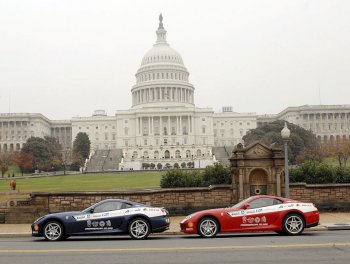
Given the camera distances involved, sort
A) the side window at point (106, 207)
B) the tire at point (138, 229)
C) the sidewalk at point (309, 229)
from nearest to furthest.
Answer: the tire at point (138, 229), the side window at point (106, 207), the sidewalk at point (309, 229)

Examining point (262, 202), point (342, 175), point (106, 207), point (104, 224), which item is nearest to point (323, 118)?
point (342, 175)

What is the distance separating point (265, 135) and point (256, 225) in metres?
97.9

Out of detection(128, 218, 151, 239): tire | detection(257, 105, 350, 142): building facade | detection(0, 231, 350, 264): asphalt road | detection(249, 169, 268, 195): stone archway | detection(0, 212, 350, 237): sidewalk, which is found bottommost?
detection(0, 231, 350, 264): asphalt road

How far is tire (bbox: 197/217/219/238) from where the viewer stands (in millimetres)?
16984

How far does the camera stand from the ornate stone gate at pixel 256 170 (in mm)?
24078

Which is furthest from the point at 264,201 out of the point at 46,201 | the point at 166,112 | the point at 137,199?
the point at 166,112

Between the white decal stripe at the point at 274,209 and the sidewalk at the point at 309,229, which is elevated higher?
the white decal stripe at the point at 274,209

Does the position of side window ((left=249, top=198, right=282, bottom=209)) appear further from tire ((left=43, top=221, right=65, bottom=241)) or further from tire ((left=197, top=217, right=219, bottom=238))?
tire ((left=43, top=221, right=65, bottom=241))

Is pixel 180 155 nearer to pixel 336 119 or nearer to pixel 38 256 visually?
pixel 336 119

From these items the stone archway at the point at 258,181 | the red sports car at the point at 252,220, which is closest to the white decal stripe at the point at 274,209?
the red sports car at the point at 252,220

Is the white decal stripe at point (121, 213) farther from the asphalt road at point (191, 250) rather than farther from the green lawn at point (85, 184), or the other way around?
the green lawn at point (85, 184)

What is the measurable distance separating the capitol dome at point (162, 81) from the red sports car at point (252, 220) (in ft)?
489

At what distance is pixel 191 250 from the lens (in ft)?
45.1

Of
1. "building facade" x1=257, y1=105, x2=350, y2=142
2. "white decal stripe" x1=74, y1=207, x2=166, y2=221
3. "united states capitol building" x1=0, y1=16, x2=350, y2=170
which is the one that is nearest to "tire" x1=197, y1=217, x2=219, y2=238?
"white decal stripe" x1=74, y1=207, x2=166, y2=221
